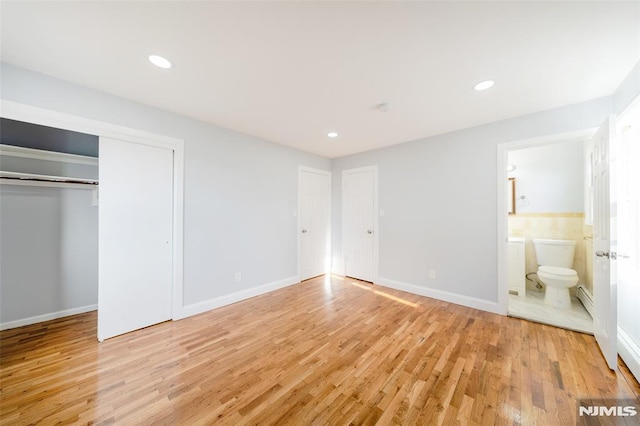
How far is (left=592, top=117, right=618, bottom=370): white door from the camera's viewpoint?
182cm

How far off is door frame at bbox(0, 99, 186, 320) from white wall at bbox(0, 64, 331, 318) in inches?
2.2

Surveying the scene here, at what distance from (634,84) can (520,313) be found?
8.27 feet

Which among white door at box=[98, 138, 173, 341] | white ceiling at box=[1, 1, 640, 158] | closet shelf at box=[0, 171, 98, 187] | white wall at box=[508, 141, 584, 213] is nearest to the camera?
white ceiling at box=[1, 1, 640, 158]

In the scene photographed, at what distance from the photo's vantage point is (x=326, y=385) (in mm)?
1651

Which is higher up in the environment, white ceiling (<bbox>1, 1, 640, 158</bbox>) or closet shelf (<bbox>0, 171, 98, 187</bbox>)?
white ceiling (<bbox>1, 1, 640, 158</bbox>)

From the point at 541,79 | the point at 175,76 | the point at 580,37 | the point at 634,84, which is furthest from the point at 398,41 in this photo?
the point at 634,84

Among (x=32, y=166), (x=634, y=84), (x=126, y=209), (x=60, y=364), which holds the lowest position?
(x=60, y=364)

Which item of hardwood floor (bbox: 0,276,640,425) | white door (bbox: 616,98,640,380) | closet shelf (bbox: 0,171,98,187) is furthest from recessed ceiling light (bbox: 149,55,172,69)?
white door (bbox: 616,98,640,380)

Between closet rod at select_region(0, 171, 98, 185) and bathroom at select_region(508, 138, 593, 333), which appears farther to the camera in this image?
bathroom at select_region(508, 138, 593, 333)

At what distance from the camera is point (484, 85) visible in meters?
2.07

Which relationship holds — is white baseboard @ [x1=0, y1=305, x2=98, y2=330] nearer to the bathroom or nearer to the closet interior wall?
the closet interior wall

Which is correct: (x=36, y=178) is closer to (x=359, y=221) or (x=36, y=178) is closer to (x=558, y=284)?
(x=359, y=221)

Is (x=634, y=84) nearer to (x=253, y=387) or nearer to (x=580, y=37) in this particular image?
(x=580, y=37)

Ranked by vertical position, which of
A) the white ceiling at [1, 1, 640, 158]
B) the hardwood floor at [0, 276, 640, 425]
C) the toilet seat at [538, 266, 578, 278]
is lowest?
the hardwood floor at [0, 276, 640, 425]
